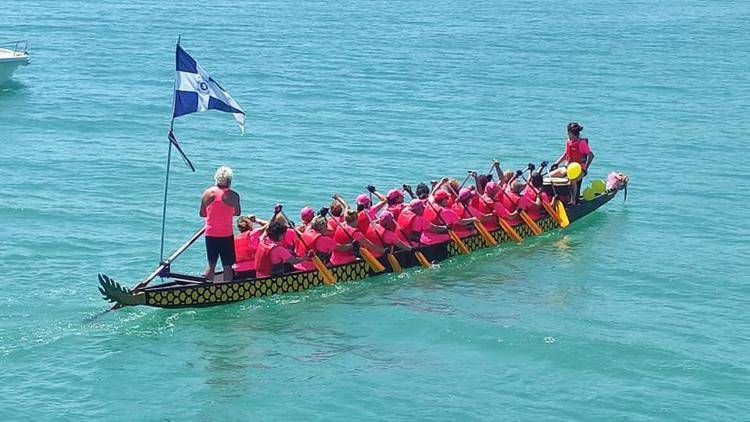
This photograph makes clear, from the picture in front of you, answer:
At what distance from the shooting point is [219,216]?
21547 millimetres

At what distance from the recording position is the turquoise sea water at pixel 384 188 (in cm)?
1994

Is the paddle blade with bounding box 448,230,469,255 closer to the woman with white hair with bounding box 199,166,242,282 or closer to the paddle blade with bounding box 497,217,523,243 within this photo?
the paddle blade with bounding box 497,217,523,243

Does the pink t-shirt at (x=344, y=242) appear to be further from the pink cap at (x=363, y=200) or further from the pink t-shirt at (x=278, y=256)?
the pink t-shirt at (x=278, y=256)

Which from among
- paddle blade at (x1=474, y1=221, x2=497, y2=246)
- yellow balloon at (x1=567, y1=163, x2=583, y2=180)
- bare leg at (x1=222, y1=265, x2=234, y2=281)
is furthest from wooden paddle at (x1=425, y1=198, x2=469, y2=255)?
bare leg at (x1=222, y1=265, x2=234, y2=281)

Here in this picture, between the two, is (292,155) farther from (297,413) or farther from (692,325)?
(297,413)

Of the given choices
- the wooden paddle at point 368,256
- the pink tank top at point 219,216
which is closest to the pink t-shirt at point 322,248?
the wooden paddle at point 368,256

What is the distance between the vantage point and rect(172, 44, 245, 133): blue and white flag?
21.8 meters

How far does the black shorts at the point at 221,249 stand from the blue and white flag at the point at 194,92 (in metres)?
2.05

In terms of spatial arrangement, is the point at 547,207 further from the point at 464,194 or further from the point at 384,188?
the point at 384,188

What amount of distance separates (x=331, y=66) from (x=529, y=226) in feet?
85.2

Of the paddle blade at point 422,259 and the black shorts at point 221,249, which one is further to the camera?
the paddle blade at point 422,259

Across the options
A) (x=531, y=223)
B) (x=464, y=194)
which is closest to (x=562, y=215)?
(x=531, y=223)

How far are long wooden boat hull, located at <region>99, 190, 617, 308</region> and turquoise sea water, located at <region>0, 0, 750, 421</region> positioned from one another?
0.25 m

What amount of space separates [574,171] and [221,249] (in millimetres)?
10701
